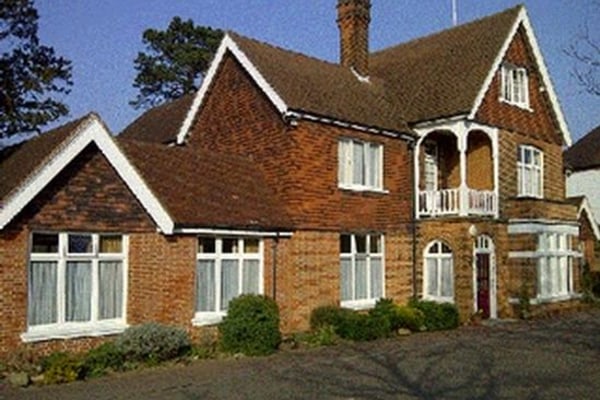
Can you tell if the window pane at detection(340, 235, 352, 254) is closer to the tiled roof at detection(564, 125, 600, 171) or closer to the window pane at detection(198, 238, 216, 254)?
the window pane at detection(198, 238, 216, 254)

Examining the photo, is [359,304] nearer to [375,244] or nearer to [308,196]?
[375,244]

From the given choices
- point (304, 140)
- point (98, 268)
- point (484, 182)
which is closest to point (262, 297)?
point (98, 268)

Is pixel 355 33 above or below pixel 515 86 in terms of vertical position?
above

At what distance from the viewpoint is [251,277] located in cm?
1842

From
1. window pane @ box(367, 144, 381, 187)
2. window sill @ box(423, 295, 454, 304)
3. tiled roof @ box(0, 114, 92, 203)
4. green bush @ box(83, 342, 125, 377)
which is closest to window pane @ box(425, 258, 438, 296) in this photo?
window sill @ box(423, 295, 454, 304)

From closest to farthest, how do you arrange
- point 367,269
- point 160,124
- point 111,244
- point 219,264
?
point 111,244 < point 219,264 < point 367,269 < point 160,124

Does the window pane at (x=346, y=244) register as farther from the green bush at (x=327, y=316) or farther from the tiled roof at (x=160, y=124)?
the tiled roof at (x=160, y=124)

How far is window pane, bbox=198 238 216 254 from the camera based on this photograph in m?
17.1

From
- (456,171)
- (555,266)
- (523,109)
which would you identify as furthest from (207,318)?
(523,109)

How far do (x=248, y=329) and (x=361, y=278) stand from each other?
633 centimetres

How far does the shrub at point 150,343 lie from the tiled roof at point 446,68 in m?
12.6

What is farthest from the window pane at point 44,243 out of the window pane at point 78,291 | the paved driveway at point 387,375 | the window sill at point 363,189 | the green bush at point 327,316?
the window sill at point 363,189

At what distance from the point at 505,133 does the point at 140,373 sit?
55.5 ft

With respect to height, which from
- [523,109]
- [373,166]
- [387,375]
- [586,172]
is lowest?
[387,375]
